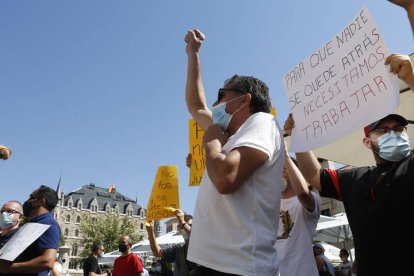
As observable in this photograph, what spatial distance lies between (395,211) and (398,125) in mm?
648

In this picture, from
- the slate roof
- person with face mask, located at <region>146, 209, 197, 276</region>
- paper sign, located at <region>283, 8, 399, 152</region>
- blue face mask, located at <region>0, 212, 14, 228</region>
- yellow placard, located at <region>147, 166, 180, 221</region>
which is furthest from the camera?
the slate roof

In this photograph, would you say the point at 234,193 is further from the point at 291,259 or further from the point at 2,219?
the point at 2,219

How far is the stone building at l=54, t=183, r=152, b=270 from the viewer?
77.8 m

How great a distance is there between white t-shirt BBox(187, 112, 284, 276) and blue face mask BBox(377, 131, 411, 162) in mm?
930

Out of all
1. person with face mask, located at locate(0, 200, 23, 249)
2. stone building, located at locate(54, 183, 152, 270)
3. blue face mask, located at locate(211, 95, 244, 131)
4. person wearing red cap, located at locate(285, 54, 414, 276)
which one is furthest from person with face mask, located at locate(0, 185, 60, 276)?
stone building, located at locate(54, 183, 152, 270)

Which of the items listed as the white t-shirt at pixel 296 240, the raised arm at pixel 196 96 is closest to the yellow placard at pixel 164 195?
the white t-shirt at pixel 296 240

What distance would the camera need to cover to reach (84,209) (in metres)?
86.6

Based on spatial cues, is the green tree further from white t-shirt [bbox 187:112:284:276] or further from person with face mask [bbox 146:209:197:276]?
white t-shirt [bbox 187:112:284:276]

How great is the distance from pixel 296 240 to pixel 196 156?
1.85 m

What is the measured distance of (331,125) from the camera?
2420 mm

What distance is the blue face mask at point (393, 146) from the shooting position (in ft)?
7.25

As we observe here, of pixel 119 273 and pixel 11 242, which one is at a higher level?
pixel 11 242

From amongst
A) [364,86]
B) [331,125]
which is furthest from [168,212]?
[364,86]

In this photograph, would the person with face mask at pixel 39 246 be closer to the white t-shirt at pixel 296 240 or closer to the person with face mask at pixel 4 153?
the person with face mask at pixel 4 153
